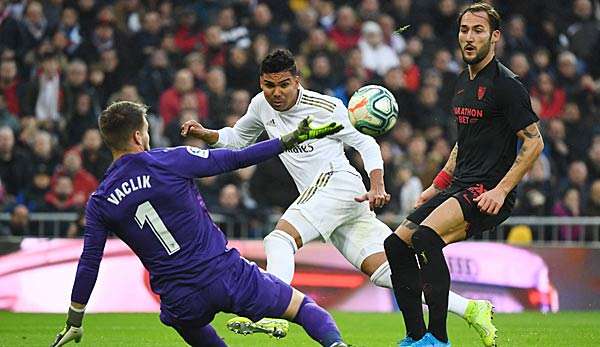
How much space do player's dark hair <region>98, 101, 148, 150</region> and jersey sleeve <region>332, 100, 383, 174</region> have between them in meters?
2.52

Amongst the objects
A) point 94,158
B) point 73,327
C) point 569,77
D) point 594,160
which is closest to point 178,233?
point 73,327

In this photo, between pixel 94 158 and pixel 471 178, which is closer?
pixel 471 178

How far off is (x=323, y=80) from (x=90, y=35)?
135 inches

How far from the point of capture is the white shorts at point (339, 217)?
9531 millimetres

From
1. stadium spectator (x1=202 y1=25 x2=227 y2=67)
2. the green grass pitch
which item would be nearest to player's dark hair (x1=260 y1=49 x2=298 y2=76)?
the green grass pitch

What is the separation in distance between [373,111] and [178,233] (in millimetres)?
2192

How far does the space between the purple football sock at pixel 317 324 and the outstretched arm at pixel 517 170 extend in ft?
5.27

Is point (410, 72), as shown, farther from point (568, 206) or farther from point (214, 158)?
point (214, 158)

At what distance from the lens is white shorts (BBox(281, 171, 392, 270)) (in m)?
9.53

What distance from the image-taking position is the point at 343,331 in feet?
37.7

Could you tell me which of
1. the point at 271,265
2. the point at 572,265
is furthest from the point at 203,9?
the point at 271,265

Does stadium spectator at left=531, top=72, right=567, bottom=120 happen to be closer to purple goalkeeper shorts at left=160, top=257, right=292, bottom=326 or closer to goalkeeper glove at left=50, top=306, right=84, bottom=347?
purple goalkeeper shorts at left=160, top=257, right=292, bottom=326

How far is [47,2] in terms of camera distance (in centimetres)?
1812

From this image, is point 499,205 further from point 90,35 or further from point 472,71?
point 90,35
